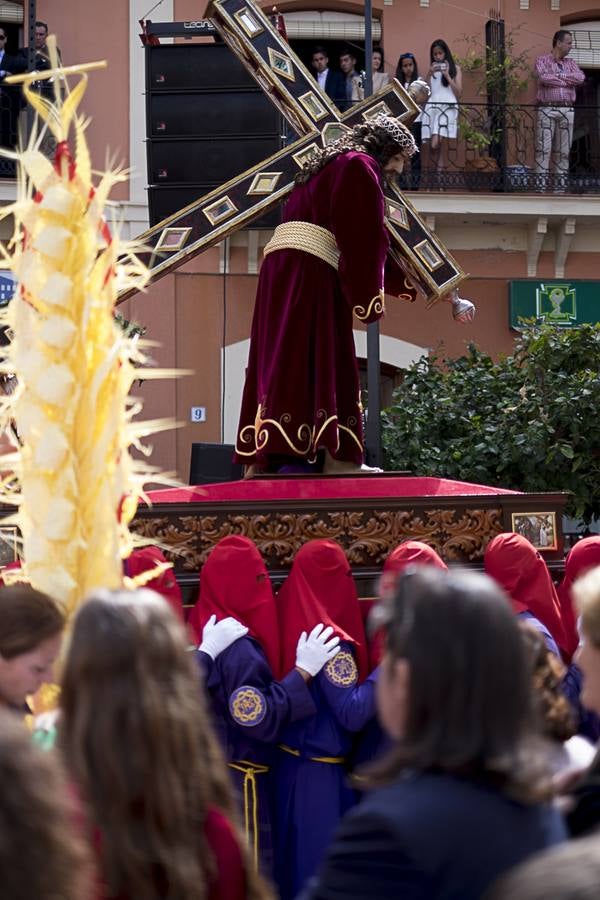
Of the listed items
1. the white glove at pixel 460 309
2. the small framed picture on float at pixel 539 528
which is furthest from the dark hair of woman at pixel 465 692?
the white glove at pixel 460 309

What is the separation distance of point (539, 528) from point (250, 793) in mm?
1599

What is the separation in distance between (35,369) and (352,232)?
3003mm

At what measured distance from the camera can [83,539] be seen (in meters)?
2.97

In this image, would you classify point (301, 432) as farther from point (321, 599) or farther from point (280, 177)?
point (280, 177)

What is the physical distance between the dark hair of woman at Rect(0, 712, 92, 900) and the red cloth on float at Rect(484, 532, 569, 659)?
3545 millimetres

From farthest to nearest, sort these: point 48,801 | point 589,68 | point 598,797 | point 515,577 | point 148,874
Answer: point 589,68, point 515,577, point 598,797, point 148,874, point 48,801

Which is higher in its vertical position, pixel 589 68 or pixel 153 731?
pixel 589 68

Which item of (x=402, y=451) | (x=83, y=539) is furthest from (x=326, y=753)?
(x=402, y=451)

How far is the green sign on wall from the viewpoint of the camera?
13.9 m

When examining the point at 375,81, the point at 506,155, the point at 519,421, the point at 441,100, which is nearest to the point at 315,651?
the point at 519,421

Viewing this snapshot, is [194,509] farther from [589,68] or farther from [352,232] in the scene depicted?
[589,68]

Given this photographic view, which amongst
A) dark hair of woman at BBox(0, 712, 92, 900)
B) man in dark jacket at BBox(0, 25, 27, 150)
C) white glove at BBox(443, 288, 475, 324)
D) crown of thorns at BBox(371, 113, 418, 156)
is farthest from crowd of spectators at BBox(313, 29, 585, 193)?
dark hair of woman at BBox(0, 712, 92, 900)

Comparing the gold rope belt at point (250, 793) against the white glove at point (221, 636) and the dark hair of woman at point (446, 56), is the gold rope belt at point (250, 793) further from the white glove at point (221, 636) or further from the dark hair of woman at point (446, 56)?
the dark hair of woman at point (446, 56)

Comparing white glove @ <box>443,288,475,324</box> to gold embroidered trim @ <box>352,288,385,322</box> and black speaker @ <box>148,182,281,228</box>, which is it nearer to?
gold embroidered trim @ <box>352,288,385,322</box>
